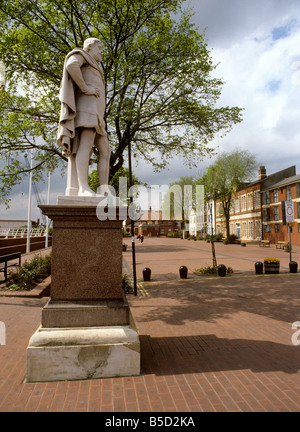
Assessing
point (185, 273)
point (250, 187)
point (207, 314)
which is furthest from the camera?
point (250, 187)

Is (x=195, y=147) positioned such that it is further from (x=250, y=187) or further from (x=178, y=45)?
(x=250, y=187)

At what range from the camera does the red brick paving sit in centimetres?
298

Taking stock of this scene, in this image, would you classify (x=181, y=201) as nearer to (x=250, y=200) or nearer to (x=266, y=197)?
(x=250, y=200)

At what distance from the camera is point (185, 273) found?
38.6ft

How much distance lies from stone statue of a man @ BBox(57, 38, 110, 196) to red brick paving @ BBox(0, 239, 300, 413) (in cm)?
251

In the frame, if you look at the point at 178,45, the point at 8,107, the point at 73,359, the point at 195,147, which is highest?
the point at 178,45

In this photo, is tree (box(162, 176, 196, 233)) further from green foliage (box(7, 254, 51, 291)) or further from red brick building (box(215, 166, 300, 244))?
green foliage (box(7, 254, 51, 291))

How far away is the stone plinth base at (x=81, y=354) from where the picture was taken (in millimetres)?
3377

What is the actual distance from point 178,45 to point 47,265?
931 centimetres

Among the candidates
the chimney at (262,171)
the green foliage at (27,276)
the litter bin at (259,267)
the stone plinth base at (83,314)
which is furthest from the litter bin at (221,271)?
the chimney at (262,171)

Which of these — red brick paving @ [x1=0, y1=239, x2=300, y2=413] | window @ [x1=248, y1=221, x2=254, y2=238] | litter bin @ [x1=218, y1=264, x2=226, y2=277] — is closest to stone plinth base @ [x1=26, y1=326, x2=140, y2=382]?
red brick paving @ [x1=0, y1=239, x2=300, y2=413]

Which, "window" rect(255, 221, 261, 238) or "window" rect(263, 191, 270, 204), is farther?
"window" rect(255, 221, 261, 238)
